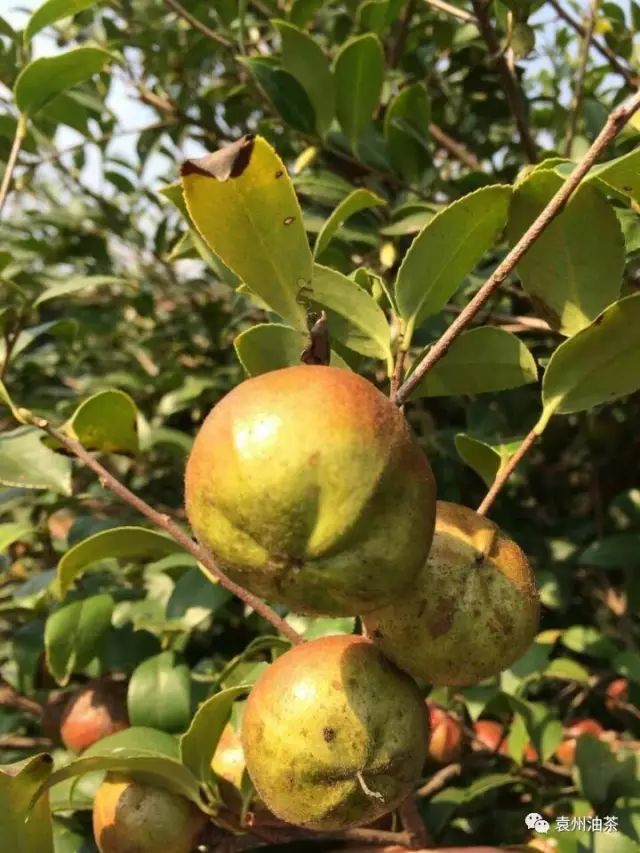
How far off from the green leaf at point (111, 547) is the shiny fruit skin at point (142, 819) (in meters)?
0.22

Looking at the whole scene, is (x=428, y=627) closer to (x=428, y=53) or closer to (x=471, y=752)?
(x=471, y=752)

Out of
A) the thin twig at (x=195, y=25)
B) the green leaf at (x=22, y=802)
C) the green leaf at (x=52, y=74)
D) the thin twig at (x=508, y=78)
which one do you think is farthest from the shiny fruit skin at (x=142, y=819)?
the thin twig at (x=195, y=25)

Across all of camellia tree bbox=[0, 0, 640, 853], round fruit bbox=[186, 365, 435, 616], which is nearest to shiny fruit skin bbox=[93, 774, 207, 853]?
camellia tree bbox=[0, 0, 640, 853]

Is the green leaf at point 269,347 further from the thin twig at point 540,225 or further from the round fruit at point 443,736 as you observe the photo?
the round fruit at point 443,736

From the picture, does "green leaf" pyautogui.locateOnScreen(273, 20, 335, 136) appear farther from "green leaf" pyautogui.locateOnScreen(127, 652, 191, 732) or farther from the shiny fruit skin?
the shiny fruit skin

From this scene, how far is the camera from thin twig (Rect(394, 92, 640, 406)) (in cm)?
63

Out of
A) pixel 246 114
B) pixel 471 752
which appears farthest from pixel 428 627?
pixel 246 114

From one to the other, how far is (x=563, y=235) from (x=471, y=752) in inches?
33.4

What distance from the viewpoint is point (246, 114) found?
1845 millimetres

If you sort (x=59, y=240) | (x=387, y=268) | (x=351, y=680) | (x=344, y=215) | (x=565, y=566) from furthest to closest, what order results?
(x=59, y=240) → (x=565, y=566) → (x=387, y=268) → (x=344, y=215) → (x=351, y=680)

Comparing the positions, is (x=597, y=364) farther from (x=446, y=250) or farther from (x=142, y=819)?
(x=142, y=819)

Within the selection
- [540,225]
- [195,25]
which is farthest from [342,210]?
[195,25]

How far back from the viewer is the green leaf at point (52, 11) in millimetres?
1177

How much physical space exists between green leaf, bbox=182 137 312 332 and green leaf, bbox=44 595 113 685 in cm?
60
